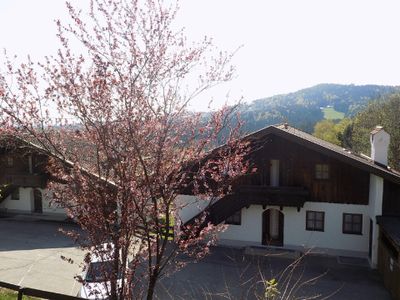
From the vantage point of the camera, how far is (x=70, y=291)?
624 inches

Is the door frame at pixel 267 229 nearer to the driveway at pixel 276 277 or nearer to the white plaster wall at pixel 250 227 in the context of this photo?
the white plaster wall at pixel 250 227

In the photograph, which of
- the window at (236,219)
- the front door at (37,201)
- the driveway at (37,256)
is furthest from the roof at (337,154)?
the front door at (37,201)

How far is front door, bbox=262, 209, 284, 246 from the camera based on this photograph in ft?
72.2

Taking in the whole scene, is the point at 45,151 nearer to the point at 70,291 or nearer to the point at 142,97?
the point at 142,97

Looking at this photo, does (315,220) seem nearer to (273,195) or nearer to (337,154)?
(273,195)

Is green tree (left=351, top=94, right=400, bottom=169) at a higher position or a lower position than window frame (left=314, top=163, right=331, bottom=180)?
higher

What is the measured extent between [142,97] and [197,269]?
14926 millimetres

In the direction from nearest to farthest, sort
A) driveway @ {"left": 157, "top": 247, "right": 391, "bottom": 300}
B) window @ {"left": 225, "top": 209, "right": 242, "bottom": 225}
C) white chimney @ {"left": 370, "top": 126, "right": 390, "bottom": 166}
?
driveway @ {"left": 157, "top": 247, "right": 391, "bottom": 300} < white chimney @ {"left": 370, "top": 126, "right": 390, "bottom": 166} < window @ {"left": 225, "top": 209, "right": 242, "bottom": 225}

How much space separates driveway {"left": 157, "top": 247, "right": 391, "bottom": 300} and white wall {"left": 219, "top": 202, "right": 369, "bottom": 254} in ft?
2.83

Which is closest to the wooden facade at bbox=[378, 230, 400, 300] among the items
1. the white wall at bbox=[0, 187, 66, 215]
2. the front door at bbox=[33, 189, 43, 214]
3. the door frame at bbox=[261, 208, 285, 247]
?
the door frame at bbox=[261, 208, 285, 247]

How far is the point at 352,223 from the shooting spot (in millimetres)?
20625

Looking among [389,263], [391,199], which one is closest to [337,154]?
[391,199]

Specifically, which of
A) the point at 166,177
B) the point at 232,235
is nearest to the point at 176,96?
the point at 166,177

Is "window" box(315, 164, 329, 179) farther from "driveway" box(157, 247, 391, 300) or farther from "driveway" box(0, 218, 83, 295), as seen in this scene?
"driveway" box(0, 218, 83, 295)
